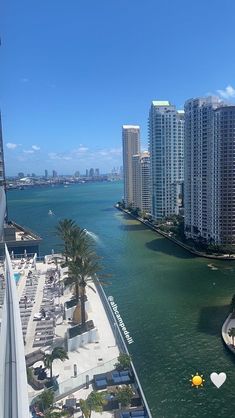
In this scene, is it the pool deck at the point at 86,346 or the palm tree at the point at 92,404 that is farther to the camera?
the pool deck at the point at 86,346

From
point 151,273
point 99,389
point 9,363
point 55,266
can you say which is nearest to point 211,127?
point 151,273

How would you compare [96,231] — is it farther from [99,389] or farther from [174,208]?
[99,389]

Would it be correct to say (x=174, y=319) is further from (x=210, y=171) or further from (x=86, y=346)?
(x=210, y=171)

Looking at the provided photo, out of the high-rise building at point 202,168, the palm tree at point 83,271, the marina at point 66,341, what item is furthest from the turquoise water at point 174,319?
the high-rise building at point 202,168

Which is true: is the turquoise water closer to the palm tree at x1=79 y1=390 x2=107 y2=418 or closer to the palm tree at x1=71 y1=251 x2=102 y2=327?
the palm tree at x1=79 y1=390 x2=107 y2=418

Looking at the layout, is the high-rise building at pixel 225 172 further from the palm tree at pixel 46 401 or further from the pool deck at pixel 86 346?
the palm tree at pixel 46 401

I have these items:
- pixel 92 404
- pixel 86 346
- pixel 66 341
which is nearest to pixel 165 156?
pixel 86 346

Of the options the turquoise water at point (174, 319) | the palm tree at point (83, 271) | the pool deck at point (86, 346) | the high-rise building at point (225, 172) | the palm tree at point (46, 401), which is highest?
the high-rise building at point (225, 172)
